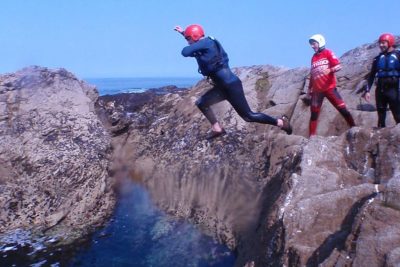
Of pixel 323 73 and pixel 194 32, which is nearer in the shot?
pixel 194 32

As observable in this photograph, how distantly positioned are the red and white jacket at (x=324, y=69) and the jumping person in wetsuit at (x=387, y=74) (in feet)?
2.23

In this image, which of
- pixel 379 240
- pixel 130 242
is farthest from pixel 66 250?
pixel 379 240

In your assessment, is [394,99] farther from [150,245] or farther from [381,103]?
[150,245]

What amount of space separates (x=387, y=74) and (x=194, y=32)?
3.46 m

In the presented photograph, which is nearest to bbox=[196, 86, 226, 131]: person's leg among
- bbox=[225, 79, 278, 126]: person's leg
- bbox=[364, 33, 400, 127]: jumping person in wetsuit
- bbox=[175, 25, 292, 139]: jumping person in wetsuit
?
bbox=[175, 25, 292, 139]: jumping person in wetsuit

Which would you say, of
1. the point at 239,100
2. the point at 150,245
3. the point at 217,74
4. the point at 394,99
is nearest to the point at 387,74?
the point at 394,99

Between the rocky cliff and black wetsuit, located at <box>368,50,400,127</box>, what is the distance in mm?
1105

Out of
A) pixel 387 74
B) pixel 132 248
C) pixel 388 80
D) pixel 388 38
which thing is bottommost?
pixel 132 248

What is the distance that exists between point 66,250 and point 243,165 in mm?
4367

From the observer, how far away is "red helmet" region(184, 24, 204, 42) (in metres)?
6.82

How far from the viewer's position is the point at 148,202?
1081 cm

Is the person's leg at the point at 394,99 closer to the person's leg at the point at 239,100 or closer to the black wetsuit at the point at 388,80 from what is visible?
the black wetsuit at the point at 388,80

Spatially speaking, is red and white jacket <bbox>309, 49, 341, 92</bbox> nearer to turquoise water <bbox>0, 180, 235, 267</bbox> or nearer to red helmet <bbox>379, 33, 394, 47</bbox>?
red helmet <bbox>379, 33, 394, 47</bbox>

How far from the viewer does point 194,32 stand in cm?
683
